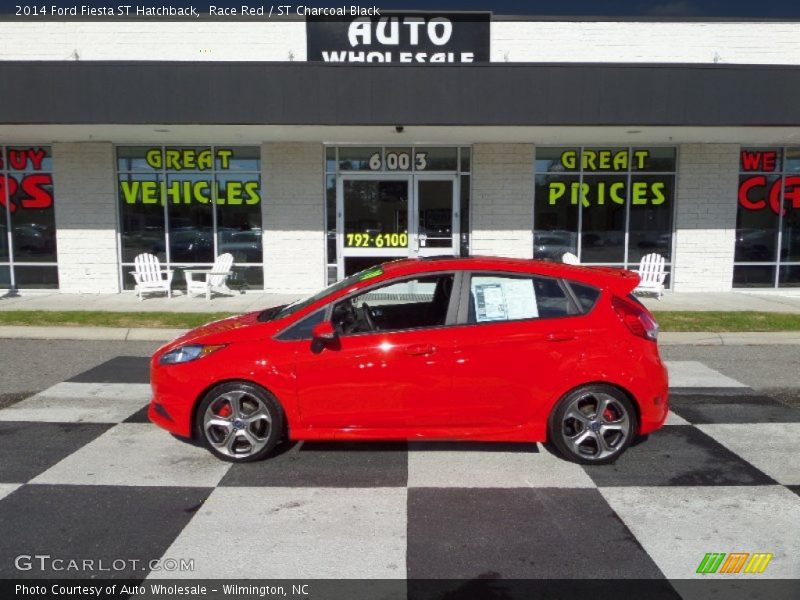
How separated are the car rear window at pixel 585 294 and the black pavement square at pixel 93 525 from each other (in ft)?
9.90

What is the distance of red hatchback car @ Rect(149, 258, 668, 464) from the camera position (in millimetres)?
4574

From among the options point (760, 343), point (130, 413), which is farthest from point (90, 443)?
point (760, 343)

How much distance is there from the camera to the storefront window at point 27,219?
45.1ft

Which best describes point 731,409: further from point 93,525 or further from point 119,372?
point 119,372

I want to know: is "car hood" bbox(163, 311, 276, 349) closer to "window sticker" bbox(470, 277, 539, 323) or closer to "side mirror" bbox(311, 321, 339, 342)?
"side mirror" bbox(311, 321, 339, 342)

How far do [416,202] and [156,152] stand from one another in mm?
5755

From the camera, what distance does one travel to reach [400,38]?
13.2 meters

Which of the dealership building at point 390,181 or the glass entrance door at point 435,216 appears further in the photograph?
the glass entrance door at point 435,216

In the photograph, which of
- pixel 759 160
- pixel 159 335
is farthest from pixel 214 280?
pixel 759 160

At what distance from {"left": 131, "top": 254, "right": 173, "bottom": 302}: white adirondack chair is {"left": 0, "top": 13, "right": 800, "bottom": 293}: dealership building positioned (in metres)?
0.50

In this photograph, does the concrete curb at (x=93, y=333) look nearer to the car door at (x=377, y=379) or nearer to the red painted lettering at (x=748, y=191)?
the car door at (x=377, y=379)

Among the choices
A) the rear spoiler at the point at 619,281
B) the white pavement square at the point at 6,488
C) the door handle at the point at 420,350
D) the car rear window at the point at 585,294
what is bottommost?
the white pavement square at the point at 6,488

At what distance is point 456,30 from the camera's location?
43.2ft

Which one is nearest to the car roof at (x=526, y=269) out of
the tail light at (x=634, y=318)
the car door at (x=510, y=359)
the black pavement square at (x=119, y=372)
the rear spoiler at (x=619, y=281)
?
the rear spoiler at (x=619, y=281)
